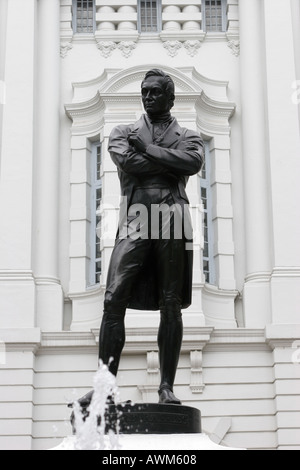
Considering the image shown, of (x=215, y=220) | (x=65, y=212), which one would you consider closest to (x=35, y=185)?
(x=65, y=212)

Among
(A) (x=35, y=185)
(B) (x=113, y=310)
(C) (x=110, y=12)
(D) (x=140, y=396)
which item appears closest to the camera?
(B) (x=113, y=310)

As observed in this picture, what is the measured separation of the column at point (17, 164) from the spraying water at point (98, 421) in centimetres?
1047

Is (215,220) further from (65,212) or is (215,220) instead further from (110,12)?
(110,12)

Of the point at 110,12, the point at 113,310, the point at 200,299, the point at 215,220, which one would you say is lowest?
the point at 113,310

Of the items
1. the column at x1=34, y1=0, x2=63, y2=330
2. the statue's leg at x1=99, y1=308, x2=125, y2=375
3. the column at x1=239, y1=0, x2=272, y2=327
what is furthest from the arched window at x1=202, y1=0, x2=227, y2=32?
the statue's leg at x1=99, y1=308, x2=125, y2=375

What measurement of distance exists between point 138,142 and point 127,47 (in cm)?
1225

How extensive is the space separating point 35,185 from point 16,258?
57.8 inches

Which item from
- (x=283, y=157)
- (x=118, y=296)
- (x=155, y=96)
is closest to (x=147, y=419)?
(x=118, y=296)

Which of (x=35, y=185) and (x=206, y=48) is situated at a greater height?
(x=206, y=48)

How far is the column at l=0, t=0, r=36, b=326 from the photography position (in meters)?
19.3

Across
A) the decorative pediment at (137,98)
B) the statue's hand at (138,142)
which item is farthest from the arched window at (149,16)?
the statue's hand at (138,142)

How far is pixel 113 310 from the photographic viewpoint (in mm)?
9266

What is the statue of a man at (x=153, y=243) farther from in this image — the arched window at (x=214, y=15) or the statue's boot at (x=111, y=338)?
the arched window at (x=214, y=15)

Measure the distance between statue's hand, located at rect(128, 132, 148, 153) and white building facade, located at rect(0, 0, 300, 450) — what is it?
31.5ft
